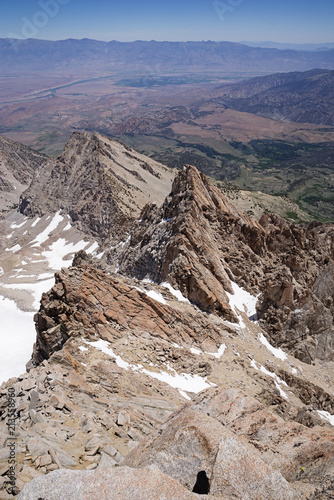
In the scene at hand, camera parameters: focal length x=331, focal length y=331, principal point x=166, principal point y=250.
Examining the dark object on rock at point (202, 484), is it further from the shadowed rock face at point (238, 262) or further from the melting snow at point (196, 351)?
the shadowed rock face at point (238, 262)

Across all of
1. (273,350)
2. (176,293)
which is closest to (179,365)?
(176,293)

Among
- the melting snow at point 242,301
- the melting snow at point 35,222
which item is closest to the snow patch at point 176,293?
the melting snow at point 242,301

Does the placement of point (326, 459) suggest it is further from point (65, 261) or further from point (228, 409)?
point (65, 261)

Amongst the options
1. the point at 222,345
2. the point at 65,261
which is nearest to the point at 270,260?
the point at 222,345

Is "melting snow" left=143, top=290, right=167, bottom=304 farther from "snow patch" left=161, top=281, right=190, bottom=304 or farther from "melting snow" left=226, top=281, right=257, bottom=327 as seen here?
"melting snow" left=226, top=281, right=257, bottom=327

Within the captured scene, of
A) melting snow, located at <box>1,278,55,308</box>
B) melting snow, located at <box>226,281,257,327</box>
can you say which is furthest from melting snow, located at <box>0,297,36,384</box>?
melting snow, located at <box>226,281,257,327</box>

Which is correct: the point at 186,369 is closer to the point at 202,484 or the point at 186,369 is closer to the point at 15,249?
the point at 202,484
